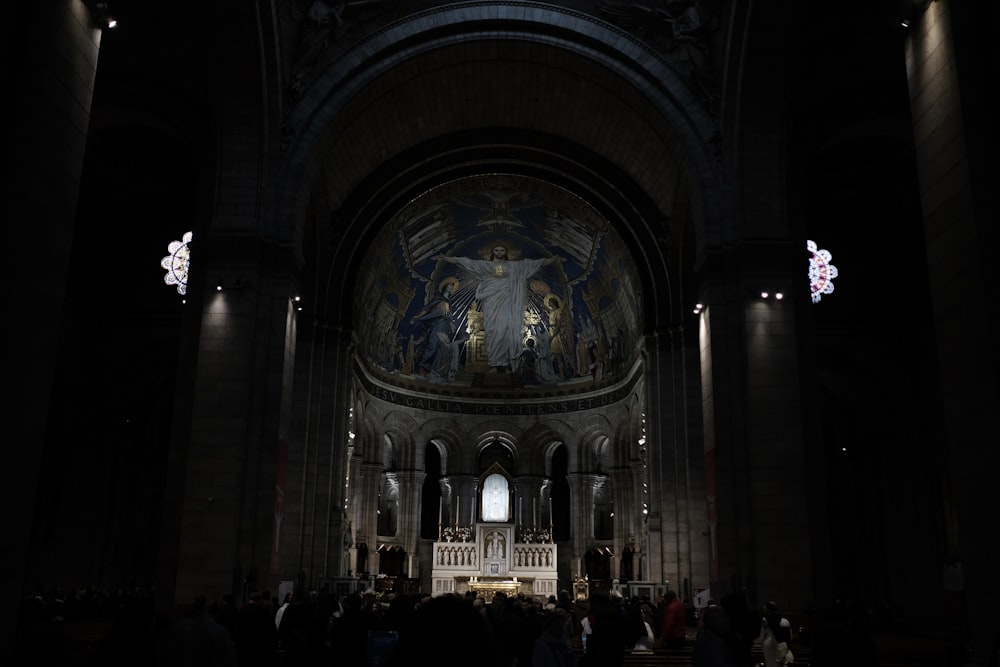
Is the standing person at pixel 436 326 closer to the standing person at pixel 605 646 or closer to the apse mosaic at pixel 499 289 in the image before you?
the apse mosaic at pixel 499 289

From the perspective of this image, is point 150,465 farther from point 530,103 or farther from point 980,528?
point 980,528

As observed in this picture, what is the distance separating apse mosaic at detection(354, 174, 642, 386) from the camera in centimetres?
3198

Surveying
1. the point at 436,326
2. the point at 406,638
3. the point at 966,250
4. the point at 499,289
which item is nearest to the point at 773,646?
the point at 966,250

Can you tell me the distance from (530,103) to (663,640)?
19.0 metres

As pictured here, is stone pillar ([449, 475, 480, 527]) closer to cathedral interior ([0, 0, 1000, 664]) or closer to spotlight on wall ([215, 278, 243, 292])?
cathedral interior ([0, 0, 1000, 664])

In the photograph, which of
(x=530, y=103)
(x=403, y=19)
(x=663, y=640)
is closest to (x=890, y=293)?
(x=530, y=103)

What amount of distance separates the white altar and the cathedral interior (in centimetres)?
79

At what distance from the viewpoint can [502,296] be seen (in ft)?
125

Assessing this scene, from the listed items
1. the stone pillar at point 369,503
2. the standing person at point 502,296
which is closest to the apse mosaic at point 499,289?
the standing person at point 502,296

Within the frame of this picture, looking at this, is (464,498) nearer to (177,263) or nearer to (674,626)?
(177,263)

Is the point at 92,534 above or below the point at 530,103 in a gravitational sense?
below

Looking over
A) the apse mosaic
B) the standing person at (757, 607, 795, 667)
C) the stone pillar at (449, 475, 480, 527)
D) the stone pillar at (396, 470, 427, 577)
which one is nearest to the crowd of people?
the standing person at (757, 607, 795, 667)

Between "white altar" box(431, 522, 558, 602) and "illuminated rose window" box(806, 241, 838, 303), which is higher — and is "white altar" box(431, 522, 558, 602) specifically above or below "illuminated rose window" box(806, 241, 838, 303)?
below

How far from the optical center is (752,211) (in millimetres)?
19984
